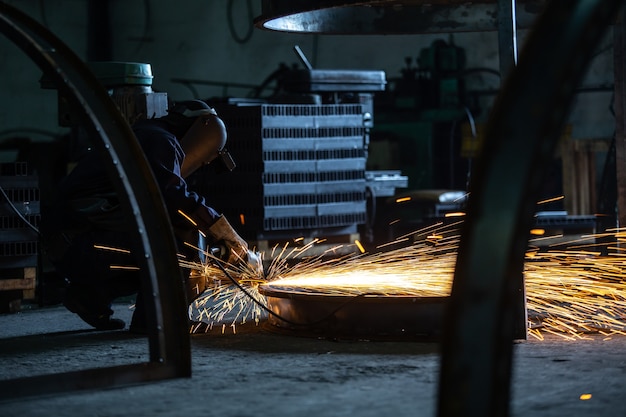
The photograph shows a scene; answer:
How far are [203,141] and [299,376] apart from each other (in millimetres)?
2093

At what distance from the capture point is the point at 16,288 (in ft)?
24.4

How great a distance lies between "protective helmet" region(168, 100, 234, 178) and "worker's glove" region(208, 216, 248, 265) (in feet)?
1.65

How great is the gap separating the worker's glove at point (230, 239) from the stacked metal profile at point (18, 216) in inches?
72.6

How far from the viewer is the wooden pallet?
742 cm

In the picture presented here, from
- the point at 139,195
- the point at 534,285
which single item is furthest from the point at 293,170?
the point at 139,195

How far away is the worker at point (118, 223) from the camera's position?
6086 millimetres

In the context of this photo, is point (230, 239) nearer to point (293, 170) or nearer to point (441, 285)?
point (441, 285)

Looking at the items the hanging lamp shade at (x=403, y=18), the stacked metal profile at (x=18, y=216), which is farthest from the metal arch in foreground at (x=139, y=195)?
the stacked metal profile at (x=18, y=216)

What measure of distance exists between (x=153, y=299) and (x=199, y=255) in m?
1.42

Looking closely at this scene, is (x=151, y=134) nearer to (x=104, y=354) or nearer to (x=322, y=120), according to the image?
(x=104, y=354)

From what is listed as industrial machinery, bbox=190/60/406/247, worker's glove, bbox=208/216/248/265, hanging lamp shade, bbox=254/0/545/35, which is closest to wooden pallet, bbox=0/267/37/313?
industrial machinery, bbox=190/60/406/247

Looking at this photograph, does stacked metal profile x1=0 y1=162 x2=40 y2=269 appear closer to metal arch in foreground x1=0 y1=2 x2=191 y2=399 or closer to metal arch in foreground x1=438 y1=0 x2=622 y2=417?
metal arch in foreground x1=0 y1=2 x2=191 y2=399

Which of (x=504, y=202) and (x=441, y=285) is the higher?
(x=504, y=202)

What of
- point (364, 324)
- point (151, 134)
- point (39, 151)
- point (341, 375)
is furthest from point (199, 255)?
point (39, 151)
